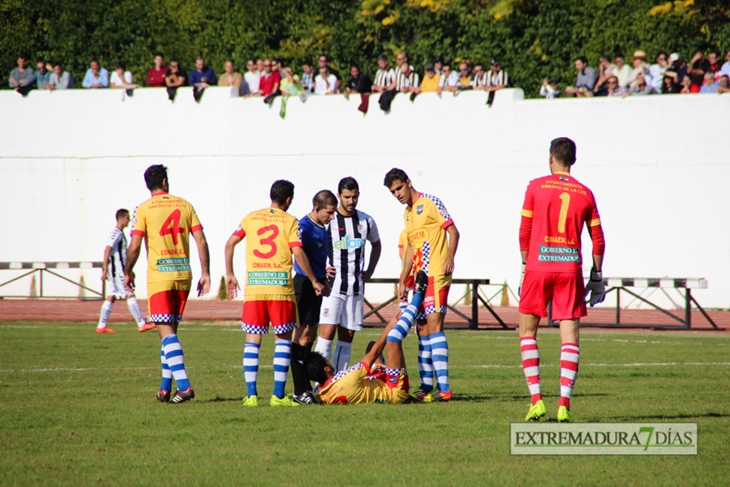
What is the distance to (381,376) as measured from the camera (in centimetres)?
1016

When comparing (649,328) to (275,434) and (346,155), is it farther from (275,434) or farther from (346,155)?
(275,434)

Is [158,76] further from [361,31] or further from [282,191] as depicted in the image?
[282,191]

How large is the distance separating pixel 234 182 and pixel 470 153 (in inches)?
263

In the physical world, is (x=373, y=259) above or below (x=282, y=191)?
below

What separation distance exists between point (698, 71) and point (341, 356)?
1693 cm

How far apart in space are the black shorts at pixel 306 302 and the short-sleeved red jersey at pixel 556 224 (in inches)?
113

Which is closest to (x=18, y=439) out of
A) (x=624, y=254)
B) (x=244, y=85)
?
(x=624, y=254)

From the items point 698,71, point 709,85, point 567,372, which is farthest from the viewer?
point 698,71

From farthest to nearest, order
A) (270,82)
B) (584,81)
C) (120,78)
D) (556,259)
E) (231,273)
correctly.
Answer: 1. (120,78)
2. (270,82)
3. (584,81)
4. (231,273)
5. (556,259)

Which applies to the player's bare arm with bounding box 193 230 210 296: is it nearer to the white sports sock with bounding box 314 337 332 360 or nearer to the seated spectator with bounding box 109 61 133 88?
the white sports sock with bounding box 314 337 332 360

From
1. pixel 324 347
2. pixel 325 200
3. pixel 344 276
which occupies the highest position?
pixel 325 200

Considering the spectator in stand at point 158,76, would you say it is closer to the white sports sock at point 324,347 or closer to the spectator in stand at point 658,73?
the spectator in stand at point 658,73

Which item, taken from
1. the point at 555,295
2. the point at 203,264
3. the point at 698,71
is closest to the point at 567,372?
the point at 555,295

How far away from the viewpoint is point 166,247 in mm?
9953
